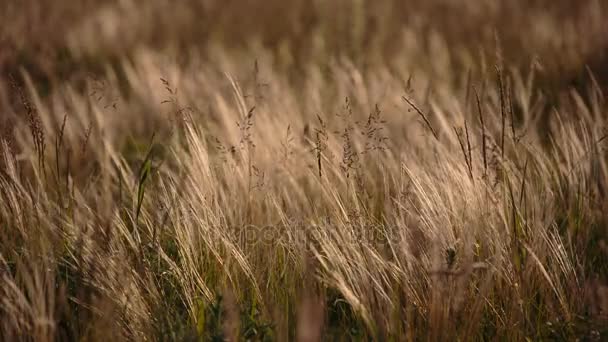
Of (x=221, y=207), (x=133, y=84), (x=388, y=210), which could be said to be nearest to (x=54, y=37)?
(x=133, y=84)

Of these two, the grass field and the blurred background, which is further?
the blurred background

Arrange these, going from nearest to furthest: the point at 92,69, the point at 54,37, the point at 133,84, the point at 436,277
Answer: the point at 436,277, the point at 133,84, the point at 92,69, the point at 54,37

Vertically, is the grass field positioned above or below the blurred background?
below

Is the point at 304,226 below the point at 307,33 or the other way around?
below

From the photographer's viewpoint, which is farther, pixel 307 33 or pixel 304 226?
pixel 307 33

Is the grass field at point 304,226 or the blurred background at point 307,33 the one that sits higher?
the blurred background at point 307,33

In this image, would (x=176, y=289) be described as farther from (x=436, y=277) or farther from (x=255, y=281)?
(x=436, y=277)

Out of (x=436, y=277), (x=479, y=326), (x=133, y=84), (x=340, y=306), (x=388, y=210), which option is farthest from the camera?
(x=133, y=84)

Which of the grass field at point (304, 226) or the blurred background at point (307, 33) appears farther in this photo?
the blurred background at point (307, 33)

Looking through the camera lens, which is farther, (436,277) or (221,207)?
(221,207)

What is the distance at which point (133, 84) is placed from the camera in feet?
13.0

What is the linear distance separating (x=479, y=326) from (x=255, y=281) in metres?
0.60

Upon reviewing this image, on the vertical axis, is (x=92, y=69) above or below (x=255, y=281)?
above

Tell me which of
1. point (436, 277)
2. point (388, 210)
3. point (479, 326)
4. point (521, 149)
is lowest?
point (479, 326)
